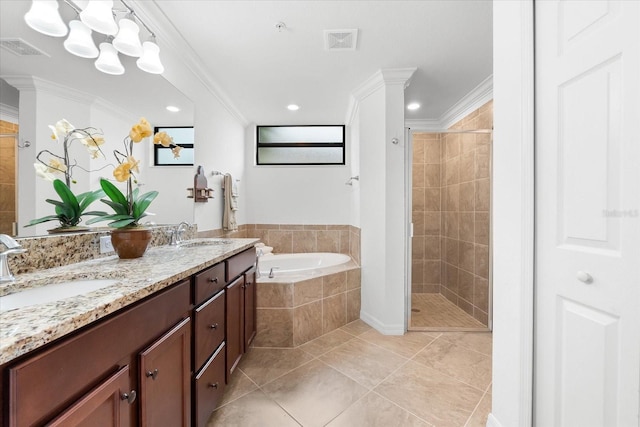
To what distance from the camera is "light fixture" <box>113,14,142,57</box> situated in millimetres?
1422

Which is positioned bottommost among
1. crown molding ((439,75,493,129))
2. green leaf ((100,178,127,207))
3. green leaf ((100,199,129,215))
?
green leaf ((100,199,129,215))

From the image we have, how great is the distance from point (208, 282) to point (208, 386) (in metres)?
0.50

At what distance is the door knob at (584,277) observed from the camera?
0.89 metres

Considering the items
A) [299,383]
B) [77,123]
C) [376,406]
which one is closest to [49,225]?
[77,123]

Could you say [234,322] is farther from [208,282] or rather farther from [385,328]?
[385,328]

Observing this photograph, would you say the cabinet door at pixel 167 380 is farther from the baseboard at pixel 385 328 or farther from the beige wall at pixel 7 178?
the baseboard at pixel 385 328

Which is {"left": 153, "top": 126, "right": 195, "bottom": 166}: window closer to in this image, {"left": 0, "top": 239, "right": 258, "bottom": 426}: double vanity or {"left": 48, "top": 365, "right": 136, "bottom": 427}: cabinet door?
{"left": 0, "top": 239, "right": 258, "bottom": 426}: double vanity

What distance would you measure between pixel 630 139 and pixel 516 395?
106 cm

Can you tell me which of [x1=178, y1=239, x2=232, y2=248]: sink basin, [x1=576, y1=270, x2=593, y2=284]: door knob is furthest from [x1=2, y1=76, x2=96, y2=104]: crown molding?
[x1=576, y1=270, x2=593, y2=284]: door knob

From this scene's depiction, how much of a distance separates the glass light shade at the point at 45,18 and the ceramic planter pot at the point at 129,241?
0.90m

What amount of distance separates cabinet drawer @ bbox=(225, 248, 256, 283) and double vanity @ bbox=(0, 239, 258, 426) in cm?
2

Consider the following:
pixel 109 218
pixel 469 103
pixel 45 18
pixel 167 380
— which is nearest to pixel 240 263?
pixel 109 218

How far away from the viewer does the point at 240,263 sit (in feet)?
5.87

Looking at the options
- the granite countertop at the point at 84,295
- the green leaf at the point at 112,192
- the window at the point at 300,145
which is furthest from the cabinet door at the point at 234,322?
the window at the point at 300,145
